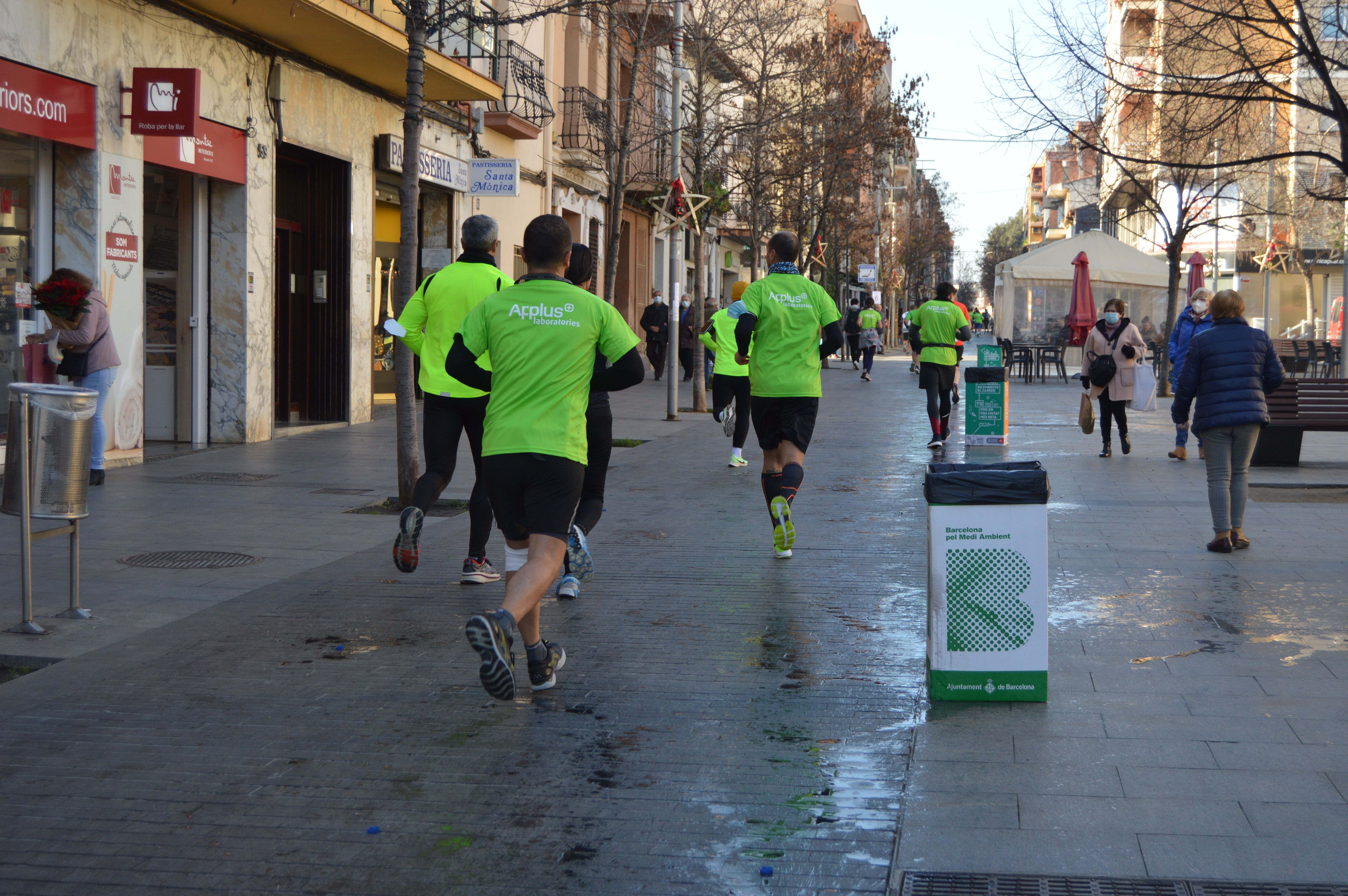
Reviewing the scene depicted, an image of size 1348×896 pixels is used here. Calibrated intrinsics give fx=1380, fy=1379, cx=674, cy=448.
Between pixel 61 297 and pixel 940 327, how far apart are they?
27.4 feet

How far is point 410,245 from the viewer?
9.77 m

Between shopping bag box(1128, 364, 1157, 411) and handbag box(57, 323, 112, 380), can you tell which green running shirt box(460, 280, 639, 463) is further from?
shopping bag box(1128, 364, 1157, 411)

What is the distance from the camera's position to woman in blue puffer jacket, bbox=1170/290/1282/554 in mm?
8258

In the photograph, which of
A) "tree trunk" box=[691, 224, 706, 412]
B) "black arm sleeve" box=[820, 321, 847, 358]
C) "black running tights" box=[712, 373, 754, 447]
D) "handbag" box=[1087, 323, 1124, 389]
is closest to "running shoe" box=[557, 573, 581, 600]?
"black arm sleeve" box=[820, 321, 847, 358]

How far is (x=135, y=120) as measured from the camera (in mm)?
12031

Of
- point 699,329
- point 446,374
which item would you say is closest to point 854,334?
point 699,329

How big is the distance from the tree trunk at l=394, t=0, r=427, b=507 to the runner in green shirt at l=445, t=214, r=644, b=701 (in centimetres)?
→ 477

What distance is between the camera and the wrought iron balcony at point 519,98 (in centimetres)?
2139

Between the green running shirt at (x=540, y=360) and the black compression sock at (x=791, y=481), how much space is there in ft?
10.1

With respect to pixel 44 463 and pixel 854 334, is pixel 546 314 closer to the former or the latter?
pixel 44 463

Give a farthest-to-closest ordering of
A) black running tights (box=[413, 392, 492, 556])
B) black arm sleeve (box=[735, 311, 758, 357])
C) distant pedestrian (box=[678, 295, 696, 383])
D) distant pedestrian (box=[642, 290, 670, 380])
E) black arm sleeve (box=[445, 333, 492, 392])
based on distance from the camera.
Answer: distant pedestrian (box=[678, 295, 696, 383])
distant pedestrian (box=[642, 290, 670, 380])
black arm sleeve (box=[735, 311, 758, 357])
black running tights (box=[413, 392, 492, 556])
black arm sleeve (box=[445, 333, 492, 392])

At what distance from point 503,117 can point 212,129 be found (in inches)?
326

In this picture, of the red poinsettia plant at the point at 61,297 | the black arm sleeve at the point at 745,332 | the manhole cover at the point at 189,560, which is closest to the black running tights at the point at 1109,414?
the black arm sleeve at the point at 745,332

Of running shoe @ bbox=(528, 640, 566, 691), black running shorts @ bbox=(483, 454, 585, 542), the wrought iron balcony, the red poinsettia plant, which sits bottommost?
running shoe @ bbox=(528, 640, 566, 691)
